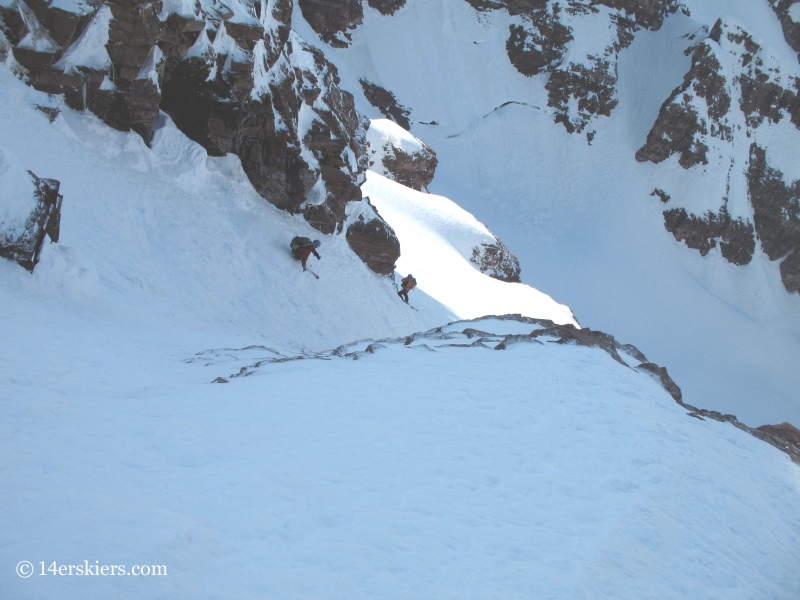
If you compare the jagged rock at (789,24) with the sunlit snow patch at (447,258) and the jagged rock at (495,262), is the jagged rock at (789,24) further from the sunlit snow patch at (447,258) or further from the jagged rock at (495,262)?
the sunlit snow patch at (447,258)

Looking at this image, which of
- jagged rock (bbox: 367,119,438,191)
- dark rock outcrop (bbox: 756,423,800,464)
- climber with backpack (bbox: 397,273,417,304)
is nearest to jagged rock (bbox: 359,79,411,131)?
jagged rock (bbox: 367,119,438,191)

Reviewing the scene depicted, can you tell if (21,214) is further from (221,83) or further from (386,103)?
(386,103)

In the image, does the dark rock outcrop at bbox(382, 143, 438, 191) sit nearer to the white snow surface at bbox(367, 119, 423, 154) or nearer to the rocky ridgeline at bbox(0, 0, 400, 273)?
the white snow surface at bbox(367, 119, 423, 154)

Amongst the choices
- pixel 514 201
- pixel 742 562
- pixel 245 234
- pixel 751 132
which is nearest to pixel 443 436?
pixel 742 562

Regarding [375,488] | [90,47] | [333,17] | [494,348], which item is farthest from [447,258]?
[333,17]

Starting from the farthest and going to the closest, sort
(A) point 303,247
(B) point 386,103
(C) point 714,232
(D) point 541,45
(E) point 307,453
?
(D) point 541,45, (B) point 386,103, (C) point 714,232, (A) point 303,247, (E) point 307,453

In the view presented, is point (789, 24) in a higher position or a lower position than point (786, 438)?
higher

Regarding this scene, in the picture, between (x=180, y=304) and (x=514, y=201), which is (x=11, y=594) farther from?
(x=514, y=201)

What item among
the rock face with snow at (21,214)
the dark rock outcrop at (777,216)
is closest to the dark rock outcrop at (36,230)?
the rock face with snow at (21,214)
